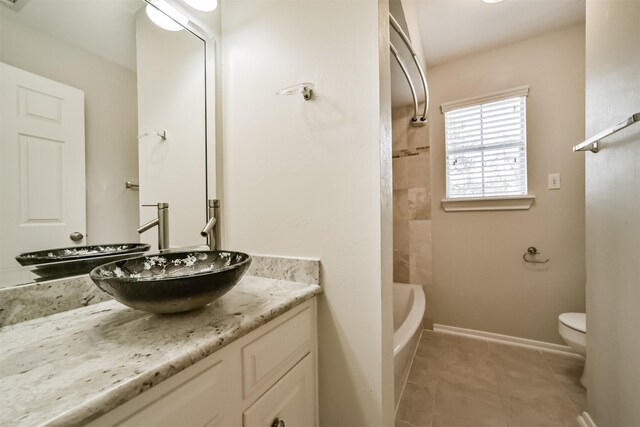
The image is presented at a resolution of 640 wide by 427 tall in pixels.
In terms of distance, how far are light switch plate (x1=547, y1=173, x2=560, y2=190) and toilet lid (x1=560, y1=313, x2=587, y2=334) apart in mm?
907

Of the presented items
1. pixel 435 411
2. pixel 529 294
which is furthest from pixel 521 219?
pixel 435 411

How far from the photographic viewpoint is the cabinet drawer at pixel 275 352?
2.05 feet

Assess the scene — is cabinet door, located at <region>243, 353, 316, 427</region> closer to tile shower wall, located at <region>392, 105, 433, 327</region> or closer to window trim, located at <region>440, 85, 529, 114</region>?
tile shower wall, located at <region>392, 105, 433, 327</region>

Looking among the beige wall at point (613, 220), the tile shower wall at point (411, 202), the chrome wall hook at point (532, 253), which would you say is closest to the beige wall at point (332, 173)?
the beige wall at point (613, 220)

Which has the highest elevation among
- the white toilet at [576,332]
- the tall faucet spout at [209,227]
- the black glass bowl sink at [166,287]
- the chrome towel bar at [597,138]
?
the chrome towel bar at [597,138]

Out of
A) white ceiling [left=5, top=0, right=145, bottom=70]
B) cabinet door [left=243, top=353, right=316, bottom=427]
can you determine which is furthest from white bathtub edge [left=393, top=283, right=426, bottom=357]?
white ceiling [left=5, top=0, right=145, bottom=70]

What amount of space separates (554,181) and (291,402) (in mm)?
2326

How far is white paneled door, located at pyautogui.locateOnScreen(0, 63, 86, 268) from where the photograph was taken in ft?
2.05

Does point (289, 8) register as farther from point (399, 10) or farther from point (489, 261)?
point (489, 261)

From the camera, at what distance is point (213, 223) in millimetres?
1044

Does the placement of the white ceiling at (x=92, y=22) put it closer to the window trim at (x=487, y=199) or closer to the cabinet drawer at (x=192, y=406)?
the cabinet drawer at (x=192, y=406)

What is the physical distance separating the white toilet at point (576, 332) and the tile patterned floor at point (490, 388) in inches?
7.8

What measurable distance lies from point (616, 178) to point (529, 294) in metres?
1.35

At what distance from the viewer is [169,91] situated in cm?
105
